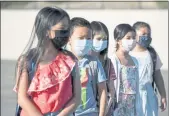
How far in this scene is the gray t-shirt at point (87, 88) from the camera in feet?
14.2

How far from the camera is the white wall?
15773 mm

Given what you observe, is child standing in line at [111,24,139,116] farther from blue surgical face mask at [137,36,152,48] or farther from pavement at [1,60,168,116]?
pavement at [1,60,168,116]

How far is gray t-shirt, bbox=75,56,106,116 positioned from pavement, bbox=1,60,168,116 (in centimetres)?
447

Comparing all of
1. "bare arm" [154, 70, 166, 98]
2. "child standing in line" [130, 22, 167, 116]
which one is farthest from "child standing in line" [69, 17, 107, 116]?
"bare arm" [154, 70, 166, 98]

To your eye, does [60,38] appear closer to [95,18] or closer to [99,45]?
[99,45]

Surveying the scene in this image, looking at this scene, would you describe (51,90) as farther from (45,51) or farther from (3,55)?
(3,55)

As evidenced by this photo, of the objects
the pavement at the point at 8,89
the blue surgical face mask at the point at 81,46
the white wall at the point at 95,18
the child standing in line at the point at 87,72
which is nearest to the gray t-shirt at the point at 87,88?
the child standing in line at the point at 87,72

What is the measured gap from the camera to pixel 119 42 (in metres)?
5.68

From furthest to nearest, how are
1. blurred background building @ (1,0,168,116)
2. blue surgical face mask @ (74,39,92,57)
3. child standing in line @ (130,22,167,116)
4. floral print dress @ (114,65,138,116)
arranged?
blurred background building @ (1,0,168,116) → child standing in line @ (130,22,167,116) → floral print dress @ (114,65,138,116) → blue surgical face mask @ (74,39,92,57)

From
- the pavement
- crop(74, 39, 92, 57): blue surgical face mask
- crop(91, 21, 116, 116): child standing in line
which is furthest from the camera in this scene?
the pavement

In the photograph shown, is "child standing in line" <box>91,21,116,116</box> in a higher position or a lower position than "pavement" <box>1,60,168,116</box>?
higher

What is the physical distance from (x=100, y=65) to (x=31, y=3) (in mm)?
13320

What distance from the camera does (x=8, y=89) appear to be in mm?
11805

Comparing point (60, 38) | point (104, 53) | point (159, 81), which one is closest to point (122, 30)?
point (104, 53)
